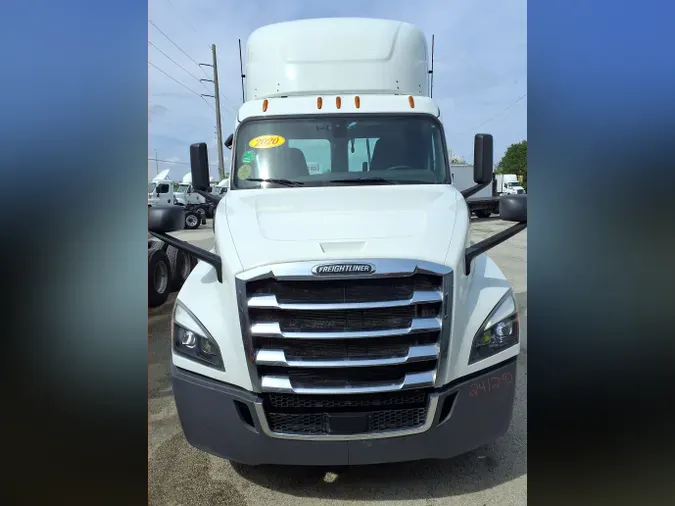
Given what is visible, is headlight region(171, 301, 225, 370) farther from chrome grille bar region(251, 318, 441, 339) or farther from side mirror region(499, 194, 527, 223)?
side mirror region(499, 194, 527, 223)

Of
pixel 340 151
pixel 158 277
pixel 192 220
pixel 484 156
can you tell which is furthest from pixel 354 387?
pixel 192 220

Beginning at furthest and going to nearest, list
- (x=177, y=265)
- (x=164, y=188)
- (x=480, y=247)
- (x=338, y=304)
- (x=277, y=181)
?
1. (x=164, y=188)
2. (x=177, y=265)
3. (x=277, y=181)
4. (x=480, y=247)
5. (x=338, y=304)

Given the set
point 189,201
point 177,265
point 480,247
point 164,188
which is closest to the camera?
point 480,247

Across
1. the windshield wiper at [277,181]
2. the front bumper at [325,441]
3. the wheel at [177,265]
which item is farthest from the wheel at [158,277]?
the front bumper at [325,441]

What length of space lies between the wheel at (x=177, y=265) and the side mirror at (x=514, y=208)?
6.53m

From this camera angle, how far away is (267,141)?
4.30 m

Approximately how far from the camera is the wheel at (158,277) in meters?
7.43

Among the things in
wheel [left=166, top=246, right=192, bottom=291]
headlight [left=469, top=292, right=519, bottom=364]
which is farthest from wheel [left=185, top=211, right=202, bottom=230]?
headlight [left=469, top=292, right=519, bottom=364]

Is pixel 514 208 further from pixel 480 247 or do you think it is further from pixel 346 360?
pixel 346 360

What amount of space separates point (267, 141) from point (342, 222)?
166 centimetres

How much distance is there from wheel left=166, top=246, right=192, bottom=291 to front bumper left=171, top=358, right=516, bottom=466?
19.2 ft
